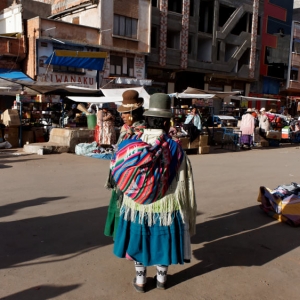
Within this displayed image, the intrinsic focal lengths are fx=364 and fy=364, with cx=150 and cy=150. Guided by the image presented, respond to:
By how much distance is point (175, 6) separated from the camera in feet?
82.4

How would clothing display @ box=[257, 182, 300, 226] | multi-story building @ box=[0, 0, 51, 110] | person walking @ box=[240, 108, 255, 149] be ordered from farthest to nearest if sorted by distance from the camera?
multi-story building @ box=[0, 0, 51, 110]
person walking @ box=[240, 108, 255, 149]
clothing display @ box=[257, 182, 300, 226]

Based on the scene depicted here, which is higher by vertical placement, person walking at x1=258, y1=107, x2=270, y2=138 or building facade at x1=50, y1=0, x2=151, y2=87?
building facade at x1=50, y1=0, x2=151, y2=87

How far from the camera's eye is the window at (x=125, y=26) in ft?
72.5

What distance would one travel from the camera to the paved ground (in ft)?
10.1

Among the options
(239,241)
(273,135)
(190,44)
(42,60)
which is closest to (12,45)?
(42,60)

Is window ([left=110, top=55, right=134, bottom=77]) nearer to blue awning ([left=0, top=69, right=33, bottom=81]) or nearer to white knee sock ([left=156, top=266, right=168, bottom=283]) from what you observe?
blue awning ([left=0, top=69, right=33, bottom=81])

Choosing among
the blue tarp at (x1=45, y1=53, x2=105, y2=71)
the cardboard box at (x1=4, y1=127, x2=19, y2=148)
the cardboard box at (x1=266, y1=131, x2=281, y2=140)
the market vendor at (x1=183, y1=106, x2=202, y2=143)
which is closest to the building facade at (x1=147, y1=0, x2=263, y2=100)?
the blue tarp at (x1=45, y1=53, x2=105, y2=71)

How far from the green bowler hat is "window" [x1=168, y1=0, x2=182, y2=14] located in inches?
944

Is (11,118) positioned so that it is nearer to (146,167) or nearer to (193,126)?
(193,126)

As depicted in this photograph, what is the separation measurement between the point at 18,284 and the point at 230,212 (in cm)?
326

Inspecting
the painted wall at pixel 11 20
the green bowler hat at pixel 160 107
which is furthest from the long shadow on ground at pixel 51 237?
the painted wall at pixel 11 20

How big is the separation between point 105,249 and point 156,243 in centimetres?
113

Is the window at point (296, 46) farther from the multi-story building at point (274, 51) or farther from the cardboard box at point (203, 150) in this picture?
the cardboard box at point (203, 150)

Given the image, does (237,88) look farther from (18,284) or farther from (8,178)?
(18,284)
